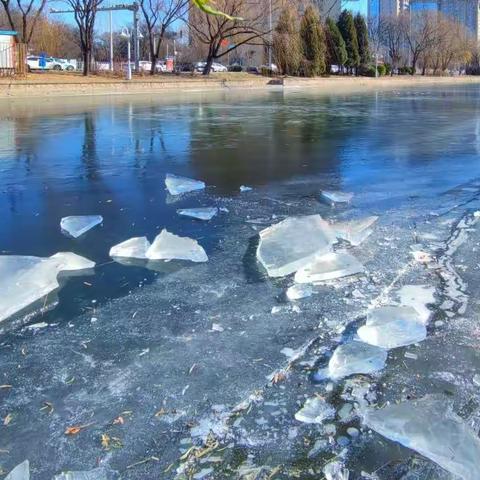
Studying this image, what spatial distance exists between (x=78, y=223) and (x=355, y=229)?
2601mm

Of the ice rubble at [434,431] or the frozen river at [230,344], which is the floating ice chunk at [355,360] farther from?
the ice rubble at [434,431]

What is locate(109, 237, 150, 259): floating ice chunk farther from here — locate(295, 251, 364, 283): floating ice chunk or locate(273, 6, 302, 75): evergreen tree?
locate(273, 6, 302, 75): evergreen tree

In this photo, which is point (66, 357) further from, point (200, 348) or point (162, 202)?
point (162, 202)

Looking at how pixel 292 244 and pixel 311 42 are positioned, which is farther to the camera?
pixel 311 42

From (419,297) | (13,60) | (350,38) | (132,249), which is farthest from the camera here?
(350,38)

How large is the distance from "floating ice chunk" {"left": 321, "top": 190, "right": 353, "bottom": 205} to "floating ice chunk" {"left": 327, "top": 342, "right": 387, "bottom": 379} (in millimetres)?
3872

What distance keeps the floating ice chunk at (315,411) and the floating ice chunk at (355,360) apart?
0.27 metres

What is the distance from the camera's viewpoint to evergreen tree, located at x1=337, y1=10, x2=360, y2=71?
245ft

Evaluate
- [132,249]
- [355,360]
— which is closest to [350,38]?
[132,249]

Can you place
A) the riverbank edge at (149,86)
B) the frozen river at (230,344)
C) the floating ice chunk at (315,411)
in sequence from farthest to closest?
1. the riverbank edge at (149,86)
2. the floating ice chunk at (315,411)
3. the frozen river at (230,344)

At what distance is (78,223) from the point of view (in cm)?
591

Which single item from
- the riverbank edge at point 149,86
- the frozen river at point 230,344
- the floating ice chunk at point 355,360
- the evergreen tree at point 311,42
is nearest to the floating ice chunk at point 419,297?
the frozen river at point 230,344

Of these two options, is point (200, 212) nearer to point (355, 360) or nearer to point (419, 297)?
point (419, 297)

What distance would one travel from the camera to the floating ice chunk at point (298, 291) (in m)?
4.14
